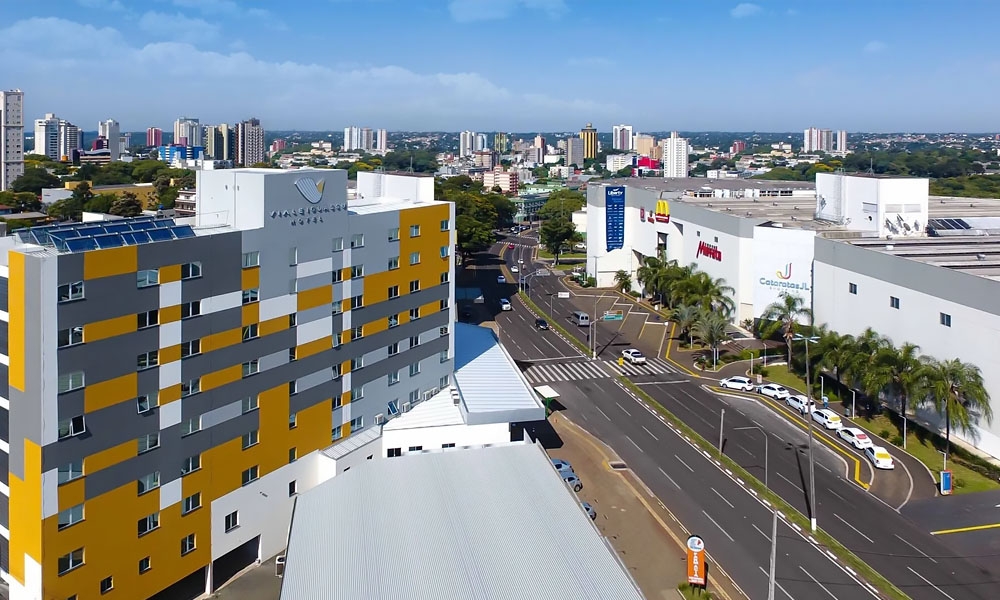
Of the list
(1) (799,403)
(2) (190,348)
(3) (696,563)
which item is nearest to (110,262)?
(2) (190,348)

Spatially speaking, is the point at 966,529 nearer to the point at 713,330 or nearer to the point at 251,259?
the point at 713,330

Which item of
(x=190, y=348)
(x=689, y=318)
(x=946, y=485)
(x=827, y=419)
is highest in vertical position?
(x=190, y=348)

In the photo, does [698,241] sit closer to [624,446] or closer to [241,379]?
[624,446]

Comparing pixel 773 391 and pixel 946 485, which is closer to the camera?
pixel 946 485

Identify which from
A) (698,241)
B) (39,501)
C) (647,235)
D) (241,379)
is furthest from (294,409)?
(647,235)

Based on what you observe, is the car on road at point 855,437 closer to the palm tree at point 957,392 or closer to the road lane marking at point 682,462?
the palm tree at point 957,392

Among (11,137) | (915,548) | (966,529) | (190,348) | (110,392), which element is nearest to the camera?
(110,392)
